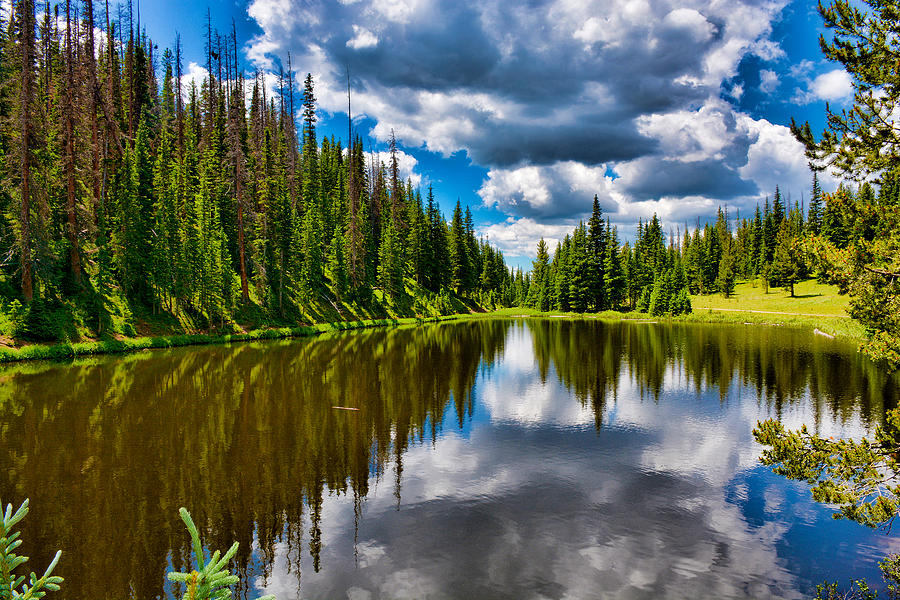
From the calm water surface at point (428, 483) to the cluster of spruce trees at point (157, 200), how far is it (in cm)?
1466

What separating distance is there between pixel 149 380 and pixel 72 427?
8.68 meters

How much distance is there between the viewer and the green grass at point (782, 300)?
67331 mm

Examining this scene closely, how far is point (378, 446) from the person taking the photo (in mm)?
15234

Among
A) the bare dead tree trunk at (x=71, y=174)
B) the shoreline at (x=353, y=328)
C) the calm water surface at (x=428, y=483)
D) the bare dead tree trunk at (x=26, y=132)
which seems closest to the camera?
the calm water surface at (x=428, y=483)

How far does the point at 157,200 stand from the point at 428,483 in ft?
164

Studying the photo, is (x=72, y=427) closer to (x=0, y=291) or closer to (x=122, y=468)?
(x=122, y=468)

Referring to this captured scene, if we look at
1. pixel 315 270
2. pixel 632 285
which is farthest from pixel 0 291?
pixel 632 285

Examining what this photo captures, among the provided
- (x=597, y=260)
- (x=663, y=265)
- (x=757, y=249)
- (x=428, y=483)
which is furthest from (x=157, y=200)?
(x=757, y=249)

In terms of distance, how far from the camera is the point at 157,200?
48.8 m

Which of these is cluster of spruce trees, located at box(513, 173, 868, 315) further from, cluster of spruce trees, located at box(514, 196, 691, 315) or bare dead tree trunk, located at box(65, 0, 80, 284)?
bare dead tree trunk, located at box(65, 0, 80, 284)

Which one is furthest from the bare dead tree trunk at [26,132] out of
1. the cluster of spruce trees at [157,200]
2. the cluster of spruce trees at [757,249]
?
the cluster of spruce trees at [757,249]

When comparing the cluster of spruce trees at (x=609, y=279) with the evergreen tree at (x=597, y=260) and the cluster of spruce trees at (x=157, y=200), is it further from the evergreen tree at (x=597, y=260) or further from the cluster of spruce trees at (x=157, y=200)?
the cluster of spruce trees at (x=157, y=200)

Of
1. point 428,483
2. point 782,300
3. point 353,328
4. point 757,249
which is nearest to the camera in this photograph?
point 428,483

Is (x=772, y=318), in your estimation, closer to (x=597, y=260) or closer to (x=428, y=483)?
(x=597, y=260)
